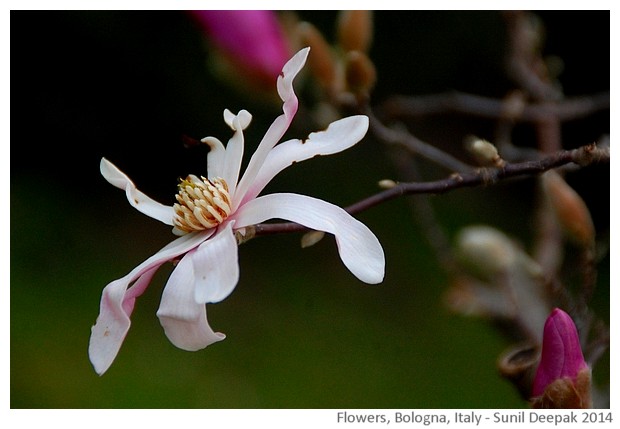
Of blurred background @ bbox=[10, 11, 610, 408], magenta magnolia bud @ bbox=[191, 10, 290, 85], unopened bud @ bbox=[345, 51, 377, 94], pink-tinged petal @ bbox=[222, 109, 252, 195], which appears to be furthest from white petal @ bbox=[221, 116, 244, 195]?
blurred background @ bbox=[10, 11, 610, 408]

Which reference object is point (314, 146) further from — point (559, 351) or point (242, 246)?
point (242, 246)

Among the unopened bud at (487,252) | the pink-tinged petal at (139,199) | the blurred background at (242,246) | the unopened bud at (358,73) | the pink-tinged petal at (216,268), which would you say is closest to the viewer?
the pink-tinged petal at (216,268)

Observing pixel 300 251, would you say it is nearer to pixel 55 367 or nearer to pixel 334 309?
pixel 334 309

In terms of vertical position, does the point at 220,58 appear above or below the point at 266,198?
above

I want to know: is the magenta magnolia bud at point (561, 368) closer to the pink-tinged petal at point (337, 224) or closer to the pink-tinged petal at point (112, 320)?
the pink-tinged petal at point (337, 224)

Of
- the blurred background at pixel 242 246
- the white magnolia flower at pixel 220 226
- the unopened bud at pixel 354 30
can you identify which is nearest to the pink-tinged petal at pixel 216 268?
the white magnolia flower at pixel 220 226

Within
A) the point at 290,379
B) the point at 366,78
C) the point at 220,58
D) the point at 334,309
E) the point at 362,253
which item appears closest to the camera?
the point at 362,253

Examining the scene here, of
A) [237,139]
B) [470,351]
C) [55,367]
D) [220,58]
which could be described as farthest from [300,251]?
[237,139]
